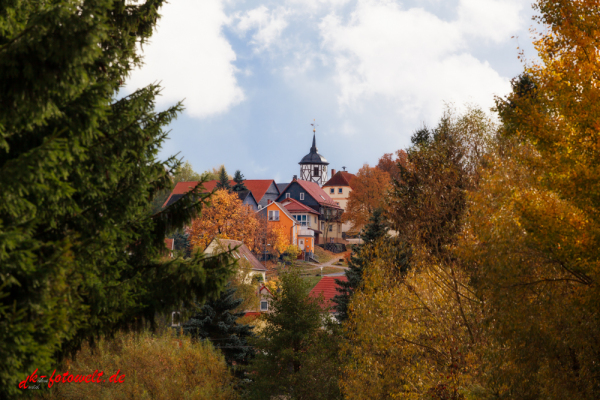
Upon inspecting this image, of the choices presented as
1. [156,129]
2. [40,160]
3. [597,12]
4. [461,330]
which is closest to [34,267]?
[40,160]

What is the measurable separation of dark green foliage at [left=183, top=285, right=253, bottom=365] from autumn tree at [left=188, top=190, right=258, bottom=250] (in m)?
28.9

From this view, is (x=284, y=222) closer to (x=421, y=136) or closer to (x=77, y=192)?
(x=421, y=136)

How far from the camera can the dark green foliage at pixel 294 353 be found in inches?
952

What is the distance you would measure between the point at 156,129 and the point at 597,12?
29.7 ft

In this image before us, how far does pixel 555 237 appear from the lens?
9688 millimetres

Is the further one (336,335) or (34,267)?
(336,335)

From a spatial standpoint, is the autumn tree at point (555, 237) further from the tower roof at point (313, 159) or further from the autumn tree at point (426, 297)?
the tower roof at point (313, 159)

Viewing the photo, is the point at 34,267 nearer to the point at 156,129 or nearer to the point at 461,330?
the point at 156,129

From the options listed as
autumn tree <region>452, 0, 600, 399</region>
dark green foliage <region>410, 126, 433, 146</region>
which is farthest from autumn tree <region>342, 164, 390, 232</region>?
autumn tree <region>452, 0, 600, 399</region>

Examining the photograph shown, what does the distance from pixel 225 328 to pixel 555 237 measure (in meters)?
19.0

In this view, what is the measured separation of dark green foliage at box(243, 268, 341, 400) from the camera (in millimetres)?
24172

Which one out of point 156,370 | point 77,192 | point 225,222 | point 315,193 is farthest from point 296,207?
point 77,192

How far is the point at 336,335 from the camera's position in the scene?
2703 centimetres

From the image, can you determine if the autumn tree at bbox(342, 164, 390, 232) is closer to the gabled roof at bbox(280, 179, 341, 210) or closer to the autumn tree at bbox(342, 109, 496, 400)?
the gabled roof at bbox(280, 179, 341, 210)
